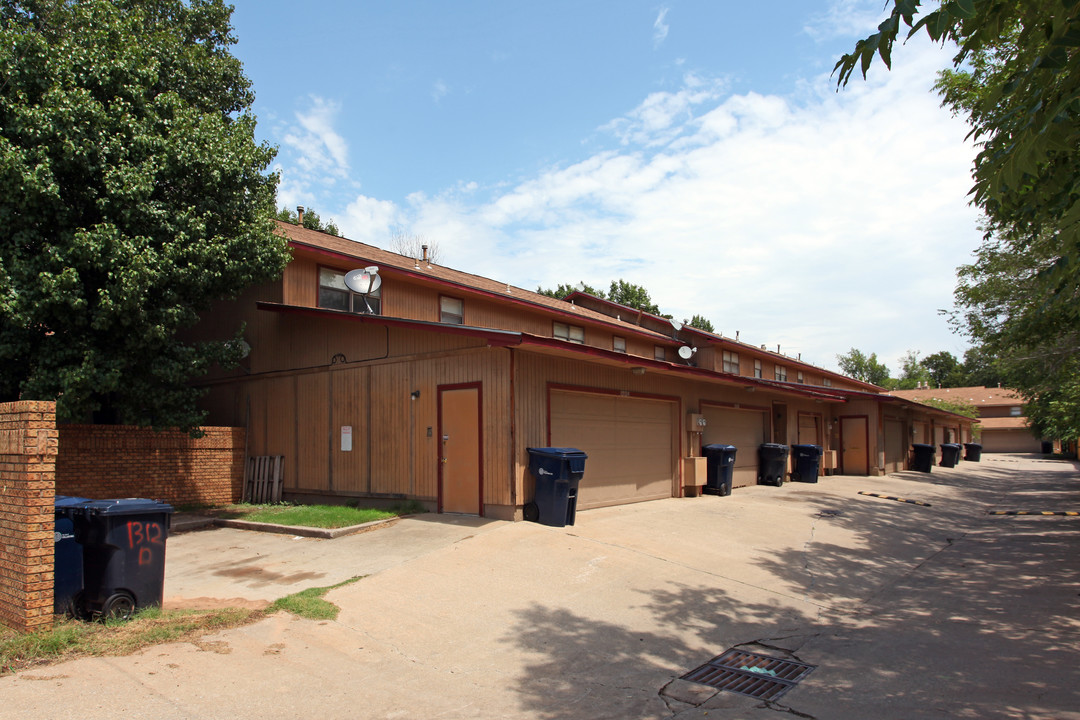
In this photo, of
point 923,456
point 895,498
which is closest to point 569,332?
point 895,498

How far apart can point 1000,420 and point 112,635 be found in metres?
70.2

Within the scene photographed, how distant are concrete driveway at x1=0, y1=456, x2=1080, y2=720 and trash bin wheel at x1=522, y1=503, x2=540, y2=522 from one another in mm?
600

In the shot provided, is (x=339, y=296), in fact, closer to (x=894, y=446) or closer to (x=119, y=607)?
(x=119, y=607)

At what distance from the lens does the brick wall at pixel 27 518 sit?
5.48m

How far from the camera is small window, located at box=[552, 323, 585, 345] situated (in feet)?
71.6

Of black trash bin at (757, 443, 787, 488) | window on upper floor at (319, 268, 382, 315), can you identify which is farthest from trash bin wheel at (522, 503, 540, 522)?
black trash bin at (757, 443, 787, 488)

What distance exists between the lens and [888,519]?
13.8 m

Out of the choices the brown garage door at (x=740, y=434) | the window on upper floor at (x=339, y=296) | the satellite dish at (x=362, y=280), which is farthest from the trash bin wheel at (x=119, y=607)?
the brown garage door at (x=740, y=434)

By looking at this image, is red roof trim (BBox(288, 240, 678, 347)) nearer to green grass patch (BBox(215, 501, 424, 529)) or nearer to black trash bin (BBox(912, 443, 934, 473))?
green grass patch (BBox(215, 501, 424, 529))

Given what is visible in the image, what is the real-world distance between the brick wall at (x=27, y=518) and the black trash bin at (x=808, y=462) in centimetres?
1976

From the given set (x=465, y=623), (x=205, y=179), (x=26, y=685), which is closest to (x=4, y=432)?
(x=26, y=685)

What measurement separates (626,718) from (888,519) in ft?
37.5

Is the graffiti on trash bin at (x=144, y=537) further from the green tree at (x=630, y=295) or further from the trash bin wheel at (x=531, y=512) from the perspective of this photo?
the green tree at (x=630, y=295)

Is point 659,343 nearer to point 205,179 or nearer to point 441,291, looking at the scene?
point 441,291
